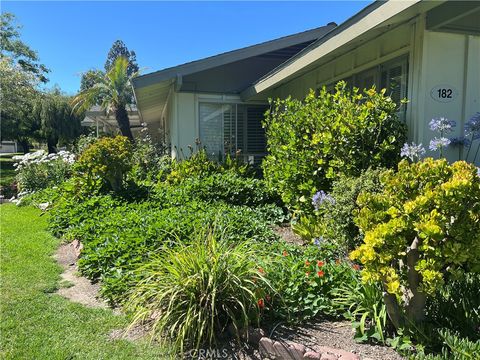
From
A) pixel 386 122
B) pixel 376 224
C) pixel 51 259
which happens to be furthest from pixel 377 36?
pixel 51 259

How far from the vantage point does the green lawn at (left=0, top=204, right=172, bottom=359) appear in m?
3.09

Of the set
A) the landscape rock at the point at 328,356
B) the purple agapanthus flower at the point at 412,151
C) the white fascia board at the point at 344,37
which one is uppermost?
the white fascia board at the point at 344,37

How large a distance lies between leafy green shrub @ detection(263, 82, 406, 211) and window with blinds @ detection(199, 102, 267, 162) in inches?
174

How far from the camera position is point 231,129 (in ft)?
38.7

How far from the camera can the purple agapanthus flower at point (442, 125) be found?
16.6ft

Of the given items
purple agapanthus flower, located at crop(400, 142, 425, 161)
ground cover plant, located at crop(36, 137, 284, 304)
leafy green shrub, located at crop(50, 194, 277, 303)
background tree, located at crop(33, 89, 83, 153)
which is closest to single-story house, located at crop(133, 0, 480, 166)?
purple agapanthus flower, located at crop(400, 142, 425, 161)

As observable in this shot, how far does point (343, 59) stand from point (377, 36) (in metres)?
1.34

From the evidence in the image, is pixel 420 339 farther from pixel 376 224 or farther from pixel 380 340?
pixel 376 224

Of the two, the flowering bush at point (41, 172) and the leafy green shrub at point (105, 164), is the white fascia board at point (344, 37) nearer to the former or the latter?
the leafy green shrub at point (105, 164)

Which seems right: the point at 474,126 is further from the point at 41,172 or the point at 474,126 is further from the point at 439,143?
the point at 41,172

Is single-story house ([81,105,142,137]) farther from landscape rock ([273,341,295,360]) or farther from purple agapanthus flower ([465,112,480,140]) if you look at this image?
landscape rock ([273,341,295,360])

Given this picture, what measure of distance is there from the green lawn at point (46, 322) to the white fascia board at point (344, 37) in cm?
460

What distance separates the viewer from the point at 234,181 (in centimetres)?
789

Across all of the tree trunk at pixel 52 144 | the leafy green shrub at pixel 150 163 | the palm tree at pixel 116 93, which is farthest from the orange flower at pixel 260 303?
the tree trunk at pixel 52 144
